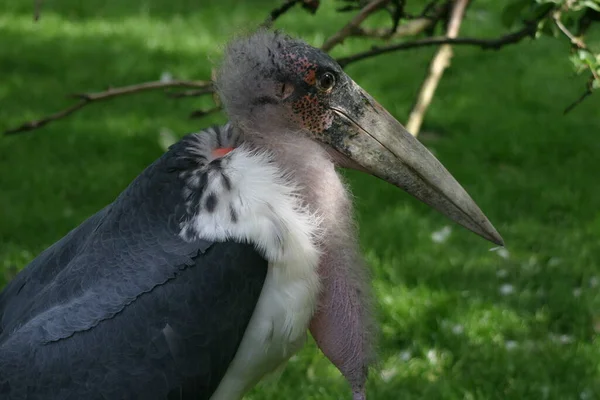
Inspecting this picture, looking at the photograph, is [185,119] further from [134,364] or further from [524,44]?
[134,364]

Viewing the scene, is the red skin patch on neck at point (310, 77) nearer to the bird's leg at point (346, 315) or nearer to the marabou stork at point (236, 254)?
the marabou stork at point (236, 254)

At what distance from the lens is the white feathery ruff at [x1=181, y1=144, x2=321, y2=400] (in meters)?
2.60

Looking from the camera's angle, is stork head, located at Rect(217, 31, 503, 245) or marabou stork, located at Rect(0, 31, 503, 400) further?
stork head, located at Rect(217, 31, 503, 245)

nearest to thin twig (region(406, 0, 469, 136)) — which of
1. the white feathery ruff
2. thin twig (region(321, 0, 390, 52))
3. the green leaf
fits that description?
thin twig (region(321, 0, 390, 52))

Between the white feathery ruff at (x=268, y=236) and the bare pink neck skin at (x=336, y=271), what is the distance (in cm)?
4

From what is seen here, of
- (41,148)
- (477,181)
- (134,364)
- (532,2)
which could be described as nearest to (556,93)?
(477,181)

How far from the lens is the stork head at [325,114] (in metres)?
2.67

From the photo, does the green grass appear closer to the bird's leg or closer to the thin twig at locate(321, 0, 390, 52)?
the bird's leg

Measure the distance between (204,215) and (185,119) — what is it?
4.59m

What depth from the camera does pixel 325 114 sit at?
2711 millimetres

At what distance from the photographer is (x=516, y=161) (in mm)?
6469

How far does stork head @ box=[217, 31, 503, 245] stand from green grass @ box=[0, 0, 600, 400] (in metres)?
0.26

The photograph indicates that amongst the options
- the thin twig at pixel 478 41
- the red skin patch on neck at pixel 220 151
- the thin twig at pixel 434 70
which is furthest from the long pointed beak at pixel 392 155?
the thin twig at pixel 434 70

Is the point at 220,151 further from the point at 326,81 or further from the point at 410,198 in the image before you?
the point at 410,198
